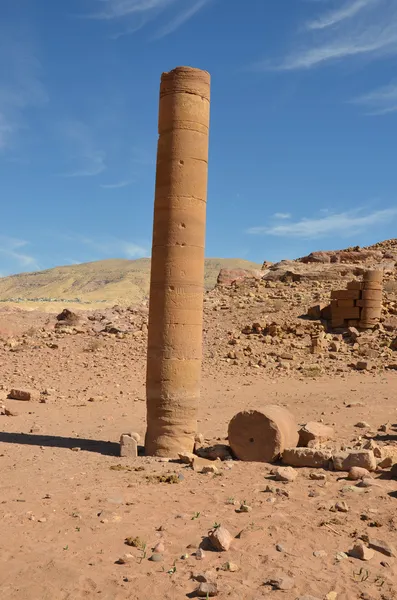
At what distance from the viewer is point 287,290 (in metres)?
25.8

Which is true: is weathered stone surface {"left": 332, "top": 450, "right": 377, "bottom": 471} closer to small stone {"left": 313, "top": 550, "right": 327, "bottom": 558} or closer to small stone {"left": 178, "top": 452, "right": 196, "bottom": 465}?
small stone {"left": 178, "top": 452, "right": 196, "bottom": 465}

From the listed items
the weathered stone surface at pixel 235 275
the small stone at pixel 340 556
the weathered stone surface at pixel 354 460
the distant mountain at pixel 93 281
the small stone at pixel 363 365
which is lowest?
the small stone at pixel 340 556

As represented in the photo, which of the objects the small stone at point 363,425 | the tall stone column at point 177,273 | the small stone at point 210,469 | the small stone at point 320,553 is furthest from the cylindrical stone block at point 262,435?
the small stone at point 320,553

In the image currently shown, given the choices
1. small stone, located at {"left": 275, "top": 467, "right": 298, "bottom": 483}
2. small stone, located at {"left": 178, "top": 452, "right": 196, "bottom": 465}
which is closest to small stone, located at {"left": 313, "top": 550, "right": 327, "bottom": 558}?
small stone, located at {"left": 275, "top": 467, "right": 298, "bottom": 483}

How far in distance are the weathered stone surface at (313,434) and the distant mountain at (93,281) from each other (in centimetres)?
6453

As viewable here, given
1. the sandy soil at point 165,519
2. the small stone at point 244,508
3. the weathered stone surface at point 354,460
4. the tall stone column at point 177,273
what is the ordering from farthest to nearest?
the tall stone column at point 177,273, the weathered stone surface at point 354,460, the small stone at point 244,508, the sandy soil at point 165,519

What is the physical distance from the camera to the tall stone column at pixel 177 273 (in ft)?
33.0

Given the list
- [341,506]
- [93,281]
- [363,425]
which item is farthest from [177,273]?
[93,281]

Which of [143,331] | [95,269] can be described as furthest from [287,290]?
[95,269]

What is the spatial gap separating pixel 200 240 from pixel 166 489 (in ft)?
13.9

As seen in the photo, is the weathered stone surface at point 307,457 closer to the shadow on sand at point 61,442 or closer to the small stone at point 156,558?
the shadow on sand at point 61,442

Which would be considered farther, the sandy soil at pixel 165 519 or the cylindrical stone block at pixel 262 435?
the cylindrical stone block at pixel 262 435

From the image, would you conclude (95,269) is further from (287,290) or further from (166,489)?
(166,489)

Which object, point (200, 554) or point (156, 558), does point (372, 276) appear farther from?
point (156, 558)
